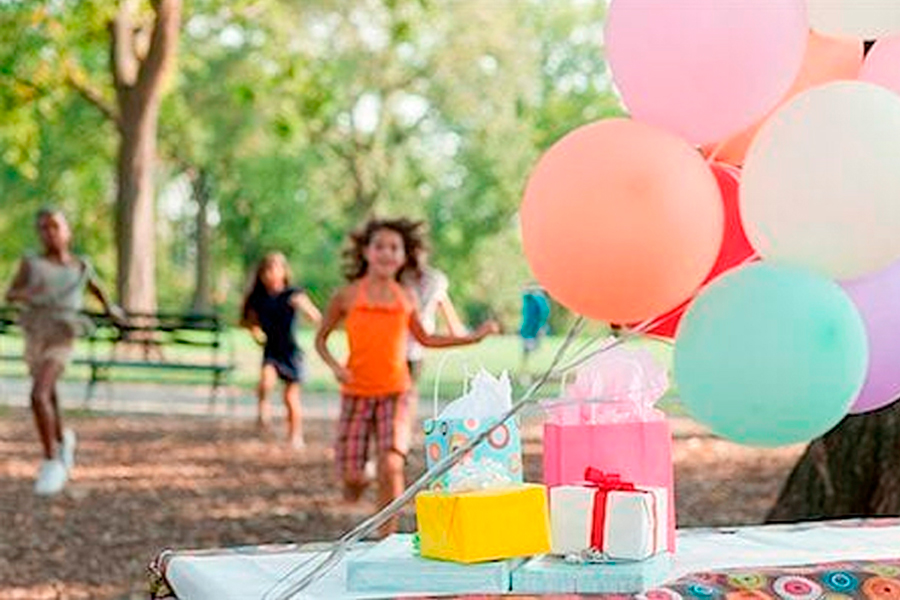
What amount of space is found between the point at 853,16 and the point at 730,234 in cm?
46

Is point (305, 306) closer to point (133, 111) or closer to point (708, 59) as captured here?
point (708, 59)

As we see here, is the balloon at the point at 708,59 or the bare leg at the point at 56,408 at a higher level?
the balloon at the point at 708,59

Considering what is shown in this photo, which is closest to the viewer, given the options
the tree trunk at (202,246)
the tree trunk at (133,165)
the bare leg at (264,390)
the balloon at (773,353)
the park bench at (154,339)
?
the balloon at (773,353)

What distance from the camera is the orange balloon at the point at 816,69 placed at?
11.7 ft

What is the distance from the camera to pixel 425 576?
10.8 ft

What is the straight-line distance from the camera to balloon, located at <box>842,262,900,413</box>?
3395 mm

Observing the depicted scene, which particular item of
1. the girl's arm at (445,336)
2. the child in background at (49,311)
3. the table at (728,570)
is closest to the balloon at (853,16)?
the table at (728,570)

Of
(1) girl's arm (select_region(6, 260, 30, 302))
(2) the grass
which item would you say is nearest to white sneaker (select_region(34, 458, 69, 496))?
(1) girl's arm (select_region(6, 260, 30, 302))

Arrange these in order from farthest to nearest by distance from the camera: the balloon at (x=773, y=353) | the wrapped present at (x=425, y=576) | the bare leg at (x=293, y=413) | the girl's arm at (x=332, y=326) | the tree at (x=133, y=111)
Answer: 1. the tree at (x=133, y=111)
2. the bare leg at (x=293, y=413)
3. the girl's arm at (x=332, y=326)
4. the wrapped present at (x=425, y=576)
5. the balloon at (x=773, y=353)

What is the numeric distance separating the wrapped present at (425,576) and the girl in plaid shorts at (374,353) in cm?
379

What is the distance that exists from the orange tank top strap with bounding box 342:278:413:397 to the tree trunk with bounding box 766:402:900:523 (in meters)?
1.58

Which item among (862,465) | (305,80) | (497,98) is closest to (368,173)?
(497,98)

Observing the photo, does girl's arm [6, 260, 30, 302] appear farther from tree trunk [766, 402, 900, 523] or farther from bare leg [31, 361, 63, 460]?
tree trunk [766, 402, 900, 523]

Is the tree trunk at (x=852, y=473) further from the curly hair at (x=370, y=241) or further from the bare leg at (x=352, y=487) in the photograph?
the curly hair at (x=370, y=241)
